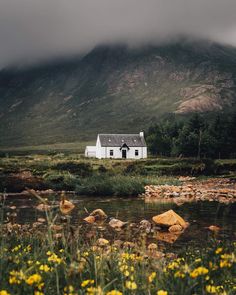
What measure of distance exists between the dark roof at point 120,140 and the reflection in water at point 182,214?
65965mm

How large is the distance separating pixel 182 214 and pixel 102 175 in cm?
1917

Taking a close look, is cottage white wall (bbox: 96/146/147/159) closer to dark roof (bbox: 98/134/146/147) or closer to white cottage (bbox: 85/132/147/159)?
white cottage (bbox: 85/132/147/159)

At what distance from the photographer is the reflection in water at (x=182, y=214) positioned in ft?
58.7

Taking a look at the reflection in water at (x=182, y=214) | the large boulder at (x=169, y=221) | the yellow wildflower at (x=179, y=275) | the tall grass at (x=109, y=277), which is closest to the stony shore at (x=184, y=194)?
the reflection in water at (x=182, y=214)

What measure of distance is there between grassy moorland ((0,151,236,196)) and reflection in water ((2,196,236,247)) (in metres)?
5.14

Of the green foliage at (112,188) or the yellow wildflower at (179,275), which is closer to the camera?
the yellow wildflower at (179,275)

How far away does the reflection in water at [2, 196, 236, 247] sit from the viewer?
17.9 metres

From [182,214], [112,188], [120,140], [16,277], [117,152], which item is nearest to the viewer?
[16,277]

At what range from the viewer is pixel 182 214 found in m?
25.9

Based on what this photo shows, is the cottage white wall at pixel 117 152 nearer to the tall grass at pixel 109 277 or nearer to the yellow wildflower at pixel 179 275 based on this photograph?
the tall grass at pixel 109 277

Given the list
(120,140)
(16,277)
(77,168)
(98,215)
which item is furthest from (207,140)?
(16,277)

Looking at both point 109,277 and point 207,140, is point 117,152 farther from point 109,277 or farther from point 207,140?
point 109,277

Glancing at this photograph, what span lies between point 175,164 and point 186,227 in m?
42.0

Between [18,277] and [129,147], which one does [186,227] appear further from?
[129,147]
